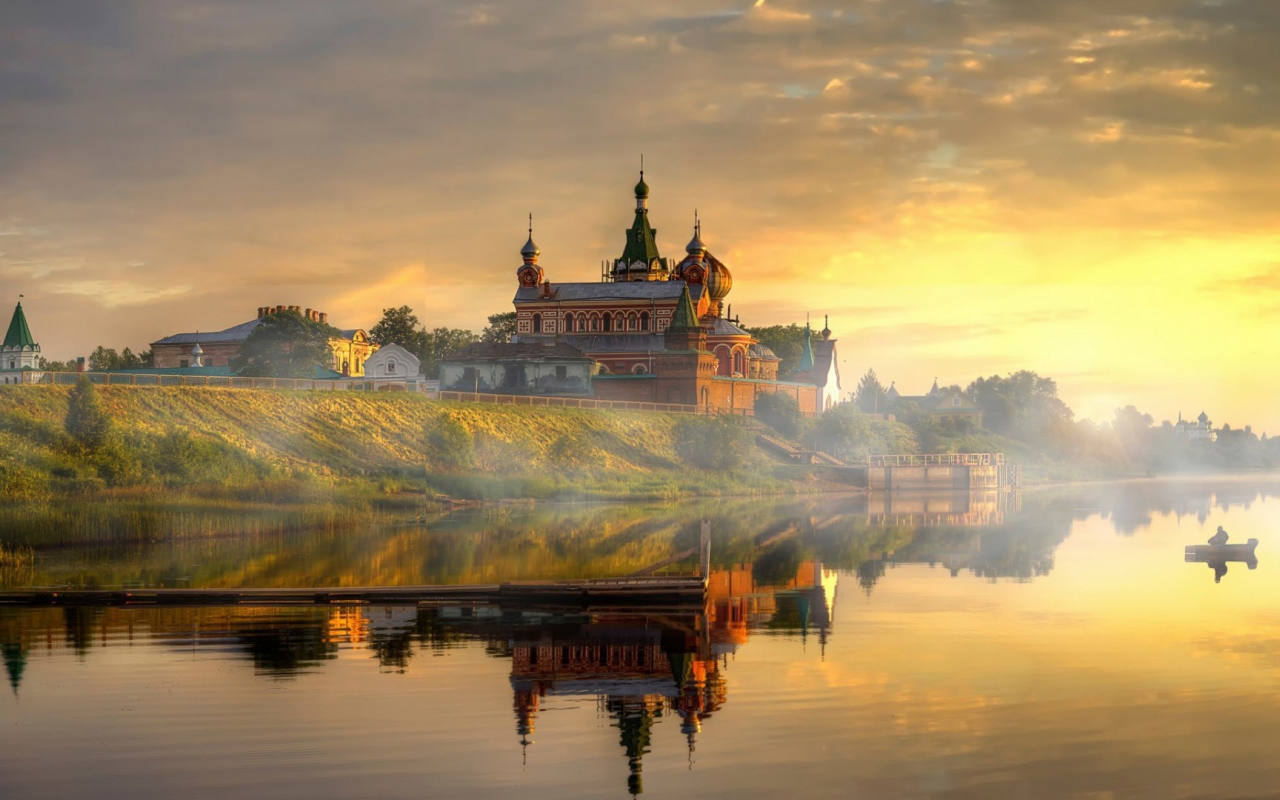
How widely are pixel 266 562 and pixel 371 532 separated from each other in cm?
1112

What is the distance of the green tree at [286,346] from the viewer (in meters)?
129

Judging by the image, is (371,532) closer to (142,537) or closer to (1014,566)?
(142,537)

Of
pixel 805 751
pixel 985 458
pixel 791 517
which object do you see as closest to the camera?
pixel 805 751

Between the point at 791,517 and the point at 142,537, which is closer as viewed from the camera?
the point at 142,537

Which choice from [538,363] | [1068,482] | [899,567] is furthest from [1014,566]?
[1068,482]

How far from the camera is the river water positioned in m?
19.3

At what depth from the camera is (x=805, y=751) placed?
20.5 meters

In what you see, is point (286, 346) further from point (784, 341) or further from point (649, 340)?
point (784, 341)

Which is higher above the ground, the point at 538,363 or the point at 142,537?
the point at 538,363

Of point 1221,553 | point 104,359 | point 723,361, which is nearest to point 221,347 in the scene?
point 104,359

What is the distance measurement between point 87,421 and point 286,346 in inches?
2940

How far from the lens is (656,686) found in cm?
2512

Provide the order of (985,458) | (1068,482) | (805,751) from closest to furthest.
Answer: (805,751) < (985,458) < (1068,482)

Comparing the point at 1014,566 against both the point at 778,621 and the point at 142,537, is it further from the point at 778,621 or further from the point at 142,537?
the point at 142,537
